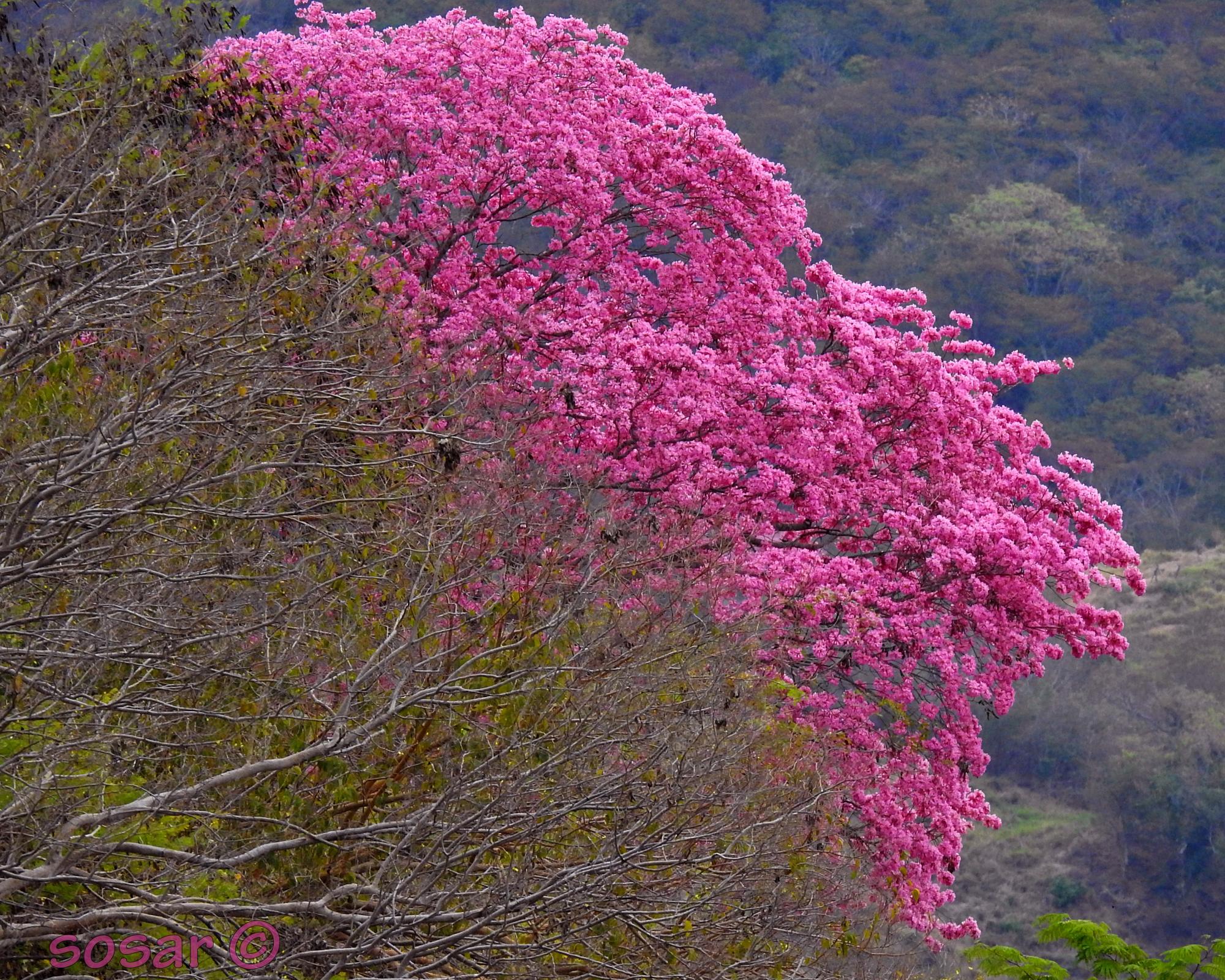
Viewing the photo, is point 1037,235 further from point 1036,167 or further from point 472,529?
point 472,529

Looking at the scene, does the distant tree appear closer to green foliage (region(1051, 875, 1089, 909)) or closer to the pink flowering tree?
green foliage (region(1051, 875, 1089, 909))

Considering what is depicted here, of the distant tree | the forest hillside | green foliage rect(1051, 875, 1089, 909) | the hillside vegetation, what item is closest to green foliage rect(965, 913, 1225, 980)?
the forest hillside

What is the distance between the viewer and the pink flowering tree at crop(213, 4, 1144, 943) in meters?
12.0

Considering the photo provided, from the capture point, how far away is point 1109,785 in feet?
142

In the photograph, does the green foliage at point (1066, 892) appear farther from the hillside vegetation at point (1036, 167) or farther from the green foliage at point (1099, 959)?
the green foliage at point (1099, 959)

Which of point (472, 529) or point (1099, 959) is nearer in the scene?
point (472, 529)

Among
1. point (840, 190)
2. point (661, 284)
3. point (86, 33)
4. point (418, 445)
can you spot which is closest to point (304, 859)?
point (418, 445)

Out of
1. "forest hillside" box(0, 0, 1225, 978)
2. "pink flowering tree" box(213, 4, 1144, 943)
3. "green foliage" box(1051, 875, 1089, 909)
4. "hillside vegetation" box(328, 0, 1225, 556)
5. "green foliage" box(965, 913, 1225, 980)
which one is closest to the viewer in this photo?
"forest hillside" box(0, 0, 1225, 978)

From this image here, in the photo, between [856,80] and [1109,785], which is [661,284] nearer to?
[1109,785]

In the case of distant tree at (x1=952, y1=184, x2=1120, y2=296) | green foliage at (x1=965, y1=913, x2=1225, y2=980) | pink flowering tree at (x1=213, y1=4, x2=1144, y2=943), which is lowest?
distant tree at (x1=952, y1=184, x2=1120, y2=296)

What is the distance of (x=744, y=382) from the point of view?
12.6m

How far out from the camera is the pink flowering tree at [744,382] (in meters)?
12.0

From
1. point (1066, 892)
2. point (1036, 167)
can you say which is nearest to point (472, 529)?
point (1066, 892)

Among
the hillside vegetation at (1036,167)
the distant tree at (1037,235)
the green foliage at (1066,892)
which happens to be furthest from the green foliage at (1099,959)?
the distant tree at (1037,235)
